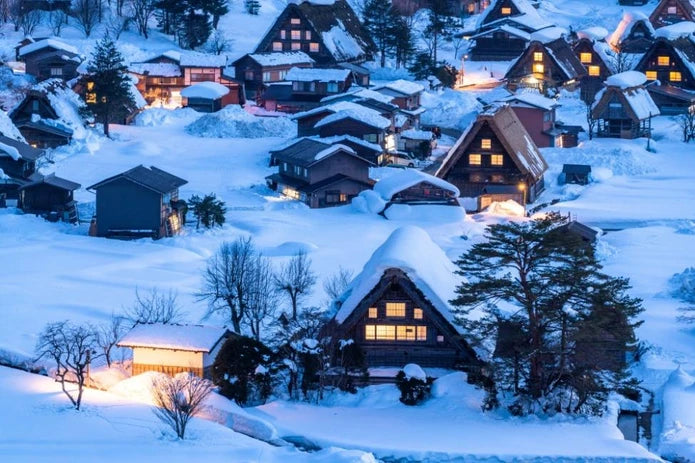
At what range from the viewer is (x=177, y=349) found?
91.2 ft

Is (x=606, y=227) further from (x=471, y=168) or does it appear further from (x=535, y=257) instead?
(x=535, y=257)

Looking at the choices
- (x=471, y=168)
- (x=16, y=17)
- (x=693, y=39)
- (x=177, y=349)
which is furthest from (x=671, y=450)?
(x=16, y=17)

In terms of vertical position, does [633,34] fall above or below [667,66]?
above

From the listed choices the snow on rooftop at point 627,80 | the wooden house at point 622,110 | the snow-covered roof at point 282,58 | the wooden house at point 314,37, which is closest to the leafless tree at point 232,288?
the wooden house at point 622,110

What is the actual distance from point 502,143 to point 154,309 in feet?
62.5

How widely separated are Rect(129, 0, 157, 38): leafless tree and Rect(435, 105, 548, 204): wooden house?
2867 cm

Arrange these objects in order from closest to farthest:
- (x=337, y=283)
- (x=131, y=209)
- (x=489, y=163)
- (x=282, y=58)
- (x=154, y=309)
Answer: (x=154, y=309) < (x=337, y=283) < (x=131, y=209) < (x=489, y=163) < (x=282, y=58)

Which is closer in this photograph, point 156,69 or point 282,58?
point 156,69

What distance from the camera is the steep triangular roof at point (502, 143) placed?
47750mm

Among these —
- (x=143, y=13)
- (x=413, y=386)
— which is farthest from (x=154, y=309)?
(x=143, y=13)

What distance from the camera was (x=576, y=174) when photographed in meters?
50.8

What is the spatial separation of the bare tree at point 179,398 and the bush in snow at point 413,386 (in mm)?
3631

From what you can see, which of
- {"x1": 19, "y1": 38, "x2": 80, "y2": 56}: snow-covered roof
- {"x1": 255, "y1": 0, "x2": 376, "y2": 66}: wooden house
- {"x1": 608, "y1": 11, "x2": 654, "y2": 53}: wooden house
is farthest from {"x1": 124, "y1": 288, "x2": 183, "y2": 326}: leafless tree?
{"x1": 608, "y1": 11, "x2": 654, "y2": 53}: wooden house

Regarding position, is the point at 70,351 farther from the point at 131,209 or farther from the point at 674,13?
the point at 674,13
